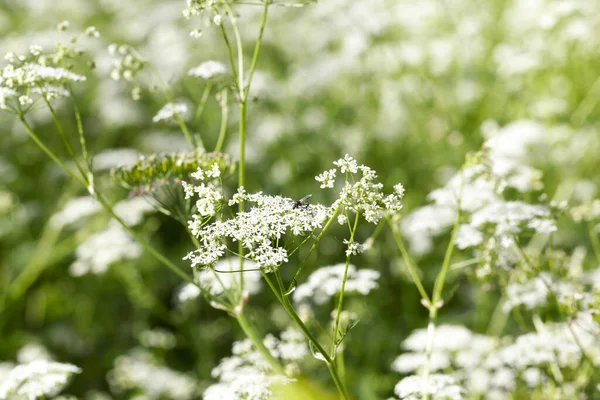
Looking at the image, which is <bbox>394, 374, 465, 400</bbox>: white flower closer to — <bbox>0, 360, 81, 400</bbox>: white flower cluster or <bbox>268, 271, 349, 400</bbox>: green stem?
<bbox>268, 271, 349, 400</bbox>: green stem

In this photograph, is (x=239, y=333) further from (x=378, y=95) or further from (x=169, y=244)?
(x=378, y=95)

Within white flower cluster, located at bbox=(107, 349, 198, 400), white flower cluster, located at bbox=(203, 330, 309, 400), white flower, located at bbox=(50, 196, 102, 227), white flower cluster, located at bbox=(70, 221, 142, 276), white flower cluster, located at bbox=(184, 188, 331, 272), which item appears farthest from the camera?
white flower, located at bbox=(50, 196, 102, 227)

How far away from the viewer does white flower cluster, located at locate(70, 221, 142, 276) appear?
17.5 feet

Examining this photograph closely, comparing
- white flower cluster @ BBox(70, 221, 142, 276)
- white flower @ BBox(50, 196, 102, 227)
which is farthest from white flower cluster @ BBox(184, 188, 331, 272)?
white flower @ BBox(50, 196, 102, 227)

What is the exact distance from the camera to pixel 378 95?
8102 millimetres

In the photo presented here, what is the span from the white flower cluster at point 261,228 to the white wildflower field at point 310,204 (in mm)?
12

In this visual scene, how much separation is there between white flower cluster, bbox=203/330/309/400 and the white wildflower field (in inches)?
0.7

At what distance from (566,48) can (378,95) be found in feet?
7.91

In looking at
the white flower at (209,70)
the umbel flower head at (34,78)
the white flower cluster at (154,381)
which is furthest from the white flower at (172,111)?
the white flower cluster at (154,381)

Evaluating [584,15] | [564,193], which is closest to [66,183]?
[564,193]

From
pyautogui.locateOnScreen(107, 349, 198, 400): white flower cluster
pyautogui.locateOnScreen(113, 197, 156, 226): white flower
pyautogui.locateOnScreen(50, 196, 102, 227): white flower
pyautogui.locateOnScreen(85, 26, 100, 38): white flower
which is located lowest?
pyautogui.locateOnScreen(107, 349, 198, 400): white flower cluster

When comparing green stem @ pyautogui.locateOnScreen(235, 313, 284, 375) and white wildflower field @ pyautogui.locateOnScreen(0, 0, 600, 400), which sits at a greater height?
white wildflower field @ pyautogui.locateOnScreen(0, 0, 600, 400)

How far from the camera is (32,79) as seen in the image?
116 inches

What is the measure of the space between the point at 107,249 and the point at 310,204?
99.9 inches
